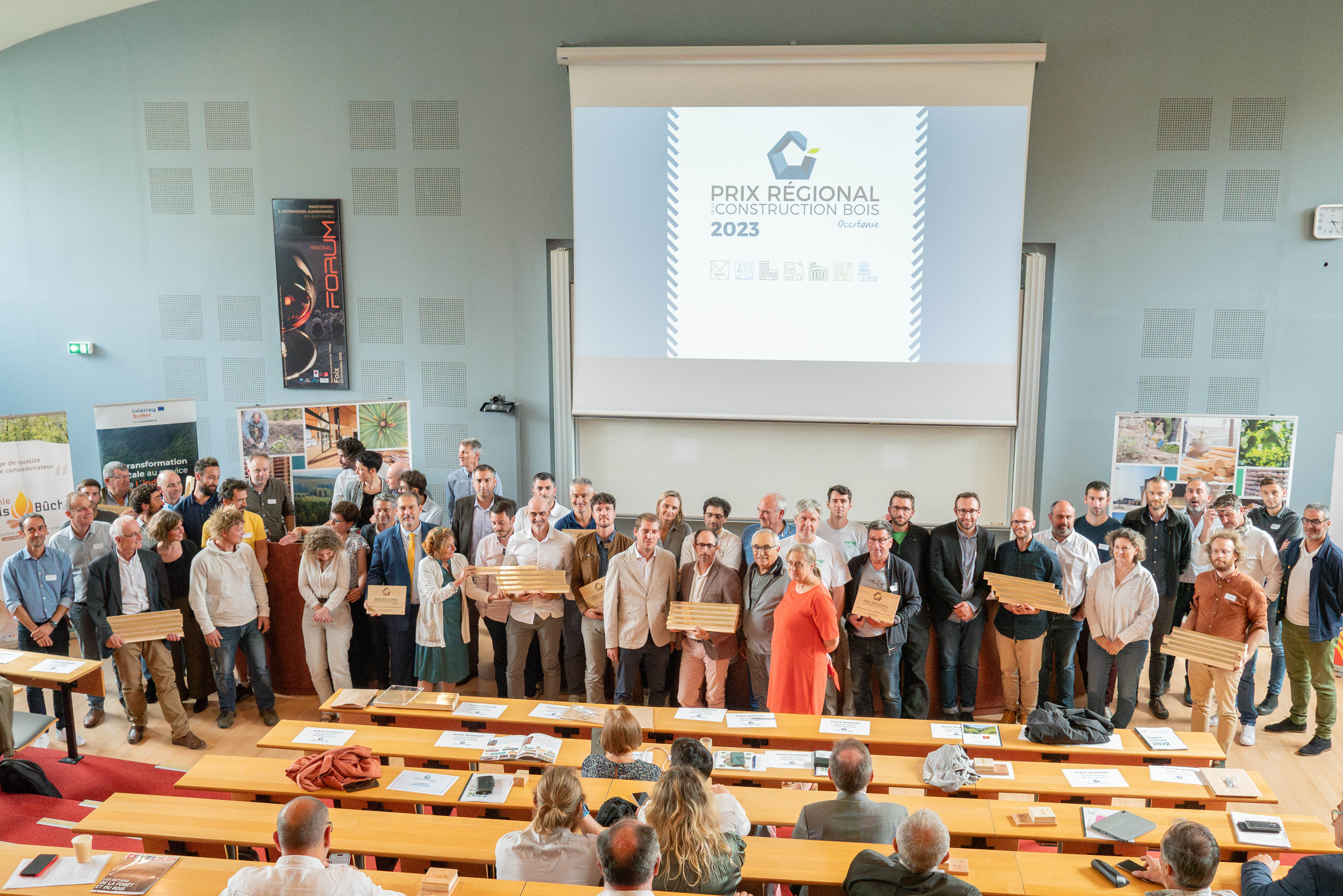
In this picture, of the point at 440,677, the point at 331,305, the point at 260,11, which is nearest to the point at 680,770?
the point at 440,677

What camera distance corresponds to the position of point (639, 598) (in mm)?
5461

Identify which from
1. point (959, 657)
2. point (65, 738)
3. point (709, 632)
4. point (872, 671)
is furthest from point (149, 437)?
point (959, 657)

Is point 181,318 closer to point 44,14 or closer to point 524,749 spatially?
point 44,14

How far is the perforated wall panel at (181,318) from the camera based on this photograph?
326 inches

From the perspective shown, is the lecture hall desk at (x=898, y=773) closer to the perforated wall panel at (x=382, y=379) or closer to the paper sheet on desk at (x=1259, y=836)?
the paper sheet on desk at (x=1259, y=836)

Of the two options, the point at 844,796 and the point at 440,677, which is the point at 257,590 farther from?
the point at 844,796

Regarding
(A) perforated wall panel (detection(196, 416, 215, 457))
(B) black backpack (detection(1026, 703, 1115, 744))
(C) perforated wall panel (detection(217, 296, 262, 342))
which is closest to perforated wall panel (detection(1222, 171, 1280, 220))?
(B) black backpack (detection(1026, 703, 1115, 744))

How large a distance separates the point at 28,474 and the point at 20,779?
329 cm

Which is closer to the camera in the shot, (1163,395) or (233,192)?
(1163,395)

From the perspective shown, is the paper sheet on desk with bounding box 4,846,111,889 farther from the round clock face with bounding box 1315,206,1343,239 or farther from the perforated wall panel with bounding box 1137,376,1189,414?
the round clock face with bounding box 1315,206,1343,239

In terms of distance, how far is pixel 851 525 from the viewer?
604 centimetres

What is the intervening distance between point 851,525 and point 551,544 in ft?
7.08

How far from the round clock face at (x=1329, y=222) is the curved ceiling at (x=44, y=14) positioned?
35.4ft

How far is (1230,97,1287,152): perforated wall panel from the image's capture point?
23.3 ft
